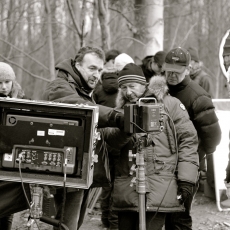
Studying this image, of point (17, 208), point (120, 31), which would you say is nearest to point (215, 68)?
point (120, 31)

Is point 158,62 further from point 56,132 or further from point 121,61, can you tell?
point 56,132

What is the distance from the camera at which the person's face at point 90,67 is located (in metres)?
3.59

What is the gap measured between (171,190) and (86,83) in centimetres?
101

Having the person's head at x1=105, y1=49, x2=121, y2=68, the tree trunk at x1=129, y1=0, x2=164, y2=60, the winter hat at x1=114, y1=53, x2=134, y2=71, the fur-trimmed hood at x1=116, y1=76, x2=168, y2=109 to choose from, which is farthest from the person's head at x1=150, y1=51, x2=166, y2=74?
the fur-trimmed hood at x1=116, y1=76, x2=168, y2=109

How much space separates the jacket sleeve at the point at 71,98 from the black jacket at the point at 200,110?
130cm

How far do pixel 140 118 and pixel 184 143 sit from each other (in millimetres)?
873

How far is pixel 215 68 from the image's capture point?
19.4 meters

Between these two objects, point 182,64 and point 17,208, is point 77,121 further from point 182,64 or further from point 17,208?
point 182,64

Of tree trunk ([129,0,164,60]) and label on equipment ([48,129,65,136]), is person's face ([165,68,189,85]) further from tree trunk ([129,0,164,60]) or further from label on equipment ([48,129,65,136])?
tree trunk ([129,0,164,60])

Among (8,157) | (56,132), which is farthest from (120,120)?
(8,157)

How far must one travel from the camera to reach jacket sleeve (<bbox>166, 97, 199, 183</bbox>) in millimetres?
3602

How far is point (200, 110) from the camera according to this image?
434 cm

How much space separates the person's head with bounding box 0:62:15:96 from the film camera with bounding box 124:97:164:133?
4.64ft

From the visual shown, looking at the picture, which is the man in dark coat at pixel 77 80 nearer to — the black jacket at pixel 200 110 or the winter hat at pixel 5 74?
the winter hat at pixel 5 74
